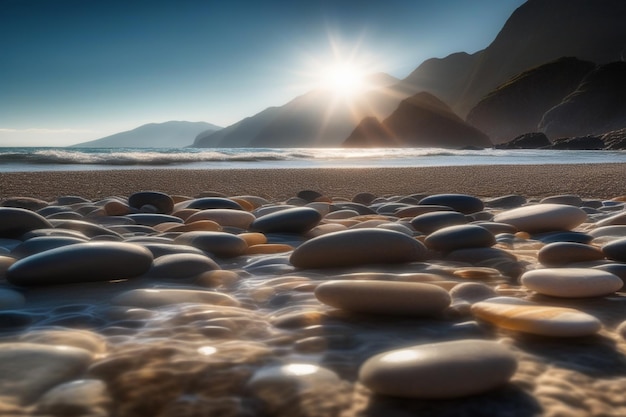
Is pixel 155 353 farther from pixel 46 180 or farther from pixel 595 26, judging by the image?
pixel 595 26

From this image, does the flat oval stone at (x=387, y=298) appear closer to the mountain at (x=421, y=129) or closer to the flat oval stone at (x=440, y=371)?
the flat oval stone at (x=440, y=371)

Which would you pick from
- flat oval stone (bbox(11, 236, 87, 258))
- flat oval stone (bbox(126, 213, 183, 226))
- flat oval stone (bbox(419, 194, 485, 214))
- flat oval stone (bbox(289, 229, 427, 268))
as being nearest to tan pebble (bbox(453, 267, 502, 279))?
flat oval stone (bbox(289, 229, 427, 268))

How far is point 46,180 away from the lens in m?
6.53

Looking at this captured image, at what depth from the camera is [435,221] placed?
9.16ft

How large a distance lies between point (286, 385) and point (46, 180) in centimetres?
662

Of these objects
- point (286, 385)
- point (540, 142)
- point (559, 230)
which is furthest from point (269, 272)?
point (540, 142)

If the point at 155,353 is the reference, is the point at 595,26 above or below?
above

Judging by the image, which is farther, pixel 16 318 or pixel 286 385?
pixel 16 318

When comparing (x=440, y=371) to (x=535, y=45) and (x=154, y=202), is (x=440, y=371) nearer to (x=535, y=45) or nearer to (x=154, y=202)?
(x=154, y=202)

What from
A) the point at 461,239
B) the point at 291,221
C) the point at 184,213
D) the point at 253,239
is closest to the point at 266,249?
the point at 253,239

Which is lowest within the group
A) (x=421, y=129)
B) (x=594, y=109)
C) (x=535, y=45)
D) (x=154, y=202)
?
(x=154, y=202)

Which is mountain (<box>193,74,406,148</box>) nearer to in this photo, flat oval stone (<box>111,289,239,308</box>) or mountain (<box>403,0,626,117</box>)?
mountain (<box>403,0,626,117</box>)

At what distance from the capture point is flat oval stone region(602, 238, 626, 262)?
1.91 m

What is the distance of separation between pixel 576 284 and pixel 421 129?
287 feet
